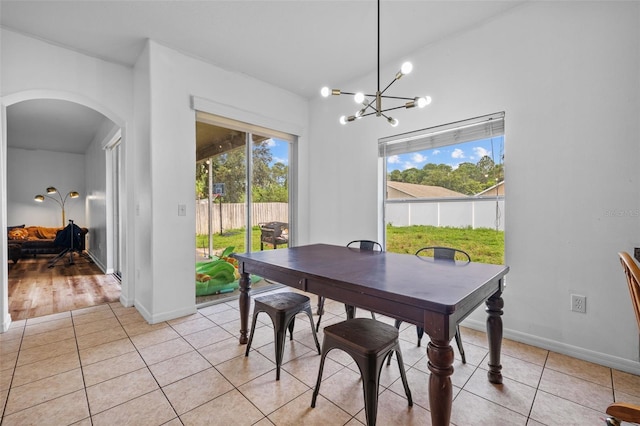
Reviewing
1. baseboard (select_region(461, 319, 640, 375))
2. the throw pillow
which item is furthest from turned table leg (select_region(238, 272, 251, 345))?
the throw pillow

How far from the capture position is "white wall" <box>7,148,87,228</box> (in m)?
6.99

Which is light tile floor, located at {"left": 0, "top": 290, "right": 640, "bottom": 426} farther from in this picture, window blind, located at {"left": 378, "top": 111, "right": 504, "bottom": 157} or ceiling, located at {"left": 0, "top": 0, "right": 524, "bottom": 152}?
ceiling, located at {"left": 0, "top": 0, "right": 524, "bottom": 152}

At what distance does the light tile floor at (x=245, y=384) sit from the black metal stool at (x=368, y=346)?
0.24 meters

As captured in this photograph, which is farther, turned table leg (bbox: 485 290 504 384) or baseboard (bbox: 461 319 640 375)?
baseboard (bbox: 461 319 640 375)

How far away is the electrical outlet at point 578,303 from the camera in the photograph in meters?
2.15

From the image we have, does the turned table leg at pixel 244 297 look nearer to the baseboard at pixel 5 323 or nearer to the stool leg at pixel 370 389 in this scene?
the stool leg at pixel 370 389

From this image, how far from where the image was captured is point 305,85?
13.0 feet

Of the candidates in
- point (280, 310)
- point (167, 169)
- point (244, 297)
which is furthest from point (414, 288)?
point (167, 169)

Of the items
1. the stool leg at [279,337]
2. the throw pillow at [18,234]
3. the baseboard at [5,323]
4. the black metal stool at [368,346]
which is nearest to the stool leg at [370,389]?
the black metal stool at [368,346]

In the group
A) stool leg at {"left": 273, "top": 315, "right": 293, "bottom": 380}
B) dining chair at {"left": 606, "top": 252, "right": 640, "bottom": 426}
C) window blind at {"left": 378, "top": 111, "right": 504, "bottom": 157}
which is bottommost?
stool leg at {"left": 273, "top": 315, "right": 293, "bottom": 380}

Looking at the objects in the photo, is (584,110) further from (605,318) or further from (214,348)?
(214,348)

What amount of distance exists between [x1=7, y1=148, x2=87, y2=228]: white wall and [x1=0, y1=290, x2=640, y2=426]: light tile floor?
6597 millimetres

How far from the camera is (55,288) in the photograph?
4.11 metres

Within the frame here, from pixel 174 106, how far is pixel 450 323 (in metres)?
3.20
